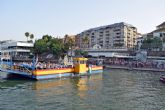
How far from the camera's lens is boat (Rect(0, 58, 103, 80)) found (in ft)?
154

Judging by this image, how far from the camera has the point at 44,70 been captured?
48281 millimetres

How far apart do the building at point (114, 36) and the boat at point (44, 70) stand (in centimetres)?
7801

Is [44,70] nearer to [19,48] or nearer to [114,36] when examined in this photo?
[19,48]

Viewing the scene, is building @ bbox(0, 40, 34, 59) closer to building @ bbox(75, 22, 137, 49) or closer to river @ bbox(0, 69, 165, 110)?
building @ bbox(75, 22, 137, 49)

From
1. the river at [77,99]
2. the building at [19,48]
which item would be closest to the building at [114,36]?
the building at [19,48]

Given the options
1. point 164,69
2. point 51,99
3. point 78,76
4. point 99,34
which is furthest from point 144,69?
point 99,34

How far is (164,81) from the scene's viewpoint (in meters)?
48.0

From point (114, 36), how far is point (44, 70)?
104m

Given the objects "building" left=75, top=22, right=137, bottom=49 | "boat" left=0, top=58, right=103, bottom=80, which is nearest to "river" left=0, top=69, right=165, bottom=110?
"boat" left=0, top=58, right=103, bottom=80

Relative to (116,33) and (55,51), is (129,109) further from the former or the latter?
(116,33)

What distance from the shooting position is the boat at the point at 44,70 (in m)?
47.0

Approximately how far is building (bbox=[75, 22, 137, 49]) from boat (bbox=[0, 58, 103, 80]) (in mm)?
78008

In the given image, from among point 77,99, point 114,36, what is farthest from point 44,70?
point 114,36

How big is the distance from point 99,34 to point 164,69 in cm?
8448
